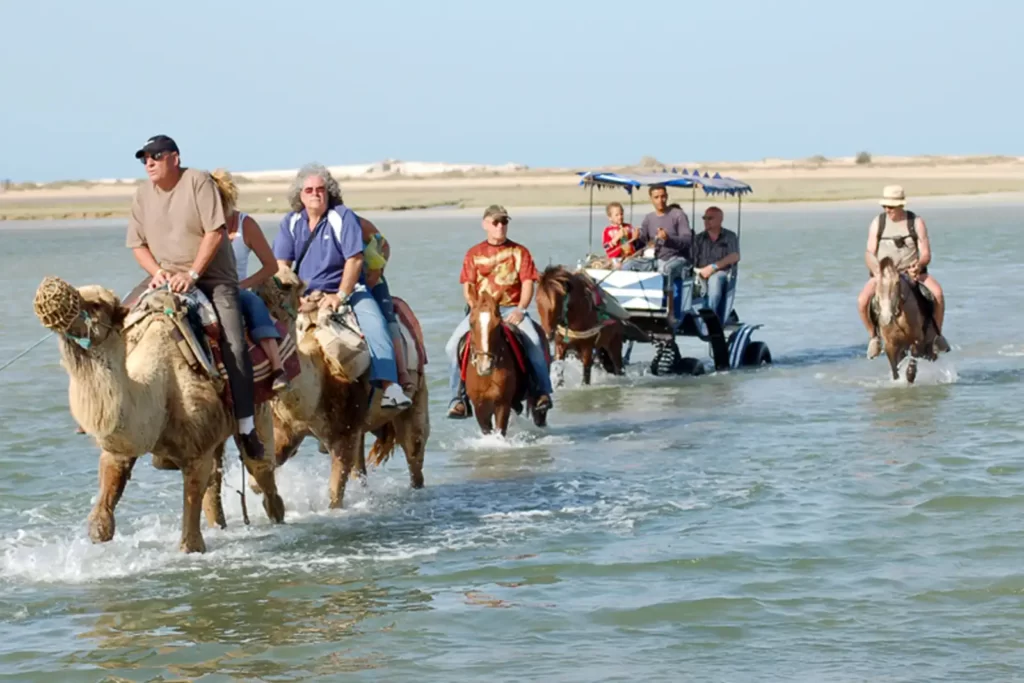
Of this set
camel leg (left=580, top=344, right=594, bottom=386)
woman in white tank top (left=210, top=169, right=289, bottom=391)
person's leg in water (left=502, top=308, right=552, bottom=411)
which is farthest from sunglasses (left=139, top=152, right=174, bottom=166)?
camel leg (left=580, top=344, right=594, bottom=386)

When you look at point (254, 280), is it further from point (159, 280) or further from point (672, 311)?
point (672, 311)

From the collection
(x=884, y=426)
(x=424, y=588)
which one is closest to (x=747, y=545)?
(x=424, y=588)

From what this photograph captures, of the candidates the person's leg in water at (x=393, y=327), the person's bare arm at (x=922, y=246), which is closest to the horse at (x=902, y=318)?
the person's bare arm at (x=922, y=246)

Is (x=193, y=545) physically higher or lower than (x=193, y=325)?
lower

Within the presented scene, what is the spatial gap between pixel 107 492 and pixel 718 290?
471 inches

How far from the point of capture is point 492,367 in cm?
1417

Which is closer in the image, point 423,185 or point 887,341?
point 887,341

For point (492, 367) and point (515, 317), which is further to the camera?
point (515, 317)

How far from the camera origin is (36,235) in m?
54.3

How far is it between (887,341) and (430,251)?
25557 millimetres

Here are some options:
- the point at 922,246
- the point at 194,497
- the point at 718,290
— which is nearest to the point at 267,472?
the point at 194,497

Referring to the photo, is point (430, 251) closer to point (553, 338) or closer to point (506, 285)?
point (553, 338)

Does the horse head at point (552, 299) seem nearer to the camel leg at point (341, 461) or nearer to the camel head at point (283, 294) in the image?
the camel leg at point (341, 461)

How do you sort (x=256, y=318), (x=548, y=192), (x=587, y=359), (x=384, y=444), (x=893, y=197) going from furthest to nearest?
(x=548, y=192)
(x=587, y=359)
(x=893, y=197)
(x=384, y=444)
(x=256, y=318)
